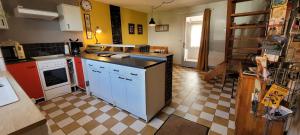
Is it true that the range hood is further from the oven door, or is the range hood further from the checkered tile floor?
the checkered tile floor

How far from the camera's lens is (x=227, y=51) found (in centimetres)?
291

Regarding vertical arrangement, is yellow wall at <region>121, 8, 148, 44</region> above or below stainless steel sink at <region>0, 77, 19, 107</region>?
above

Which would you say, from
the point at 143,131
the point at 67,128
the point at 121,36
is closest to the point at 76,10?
the point at 121,36

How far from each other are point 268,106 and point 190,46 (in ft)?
14.7

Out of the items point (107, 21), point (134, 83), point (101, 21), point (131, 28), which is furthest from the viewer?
point (131, 28)

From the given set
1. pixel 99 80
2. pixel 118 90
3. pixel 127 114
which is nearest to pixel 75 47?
pixel 99 80

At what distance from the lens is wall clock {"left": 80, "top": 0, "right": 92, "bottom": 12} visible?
3574mm

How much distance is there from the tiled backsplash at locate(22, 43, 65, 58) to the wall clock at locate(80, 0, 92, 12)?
118cm

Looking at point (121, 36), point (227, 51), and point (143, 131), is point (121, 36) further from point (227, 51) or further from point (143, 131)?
point (143, 131)

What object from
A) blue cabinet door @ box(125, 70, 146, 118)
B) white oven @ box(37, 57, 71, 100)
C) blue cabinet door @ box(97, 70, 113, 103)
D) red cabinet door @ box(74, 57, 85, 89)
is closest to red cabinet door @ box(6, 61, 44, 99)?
white oven @ box(37, 57, 71, 100)

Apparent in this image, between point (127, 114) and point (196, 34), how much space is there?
4091mm

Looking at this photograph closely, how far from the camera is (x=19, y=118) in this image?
28.3 inches

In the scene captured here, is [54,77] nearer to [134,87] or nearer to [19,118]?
[134,87]

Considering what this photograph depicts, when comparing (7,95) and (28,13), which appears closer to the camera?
(7,95)
